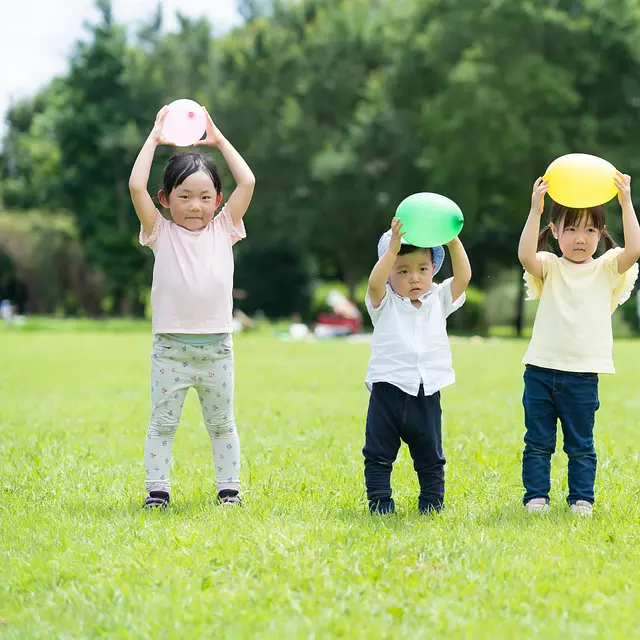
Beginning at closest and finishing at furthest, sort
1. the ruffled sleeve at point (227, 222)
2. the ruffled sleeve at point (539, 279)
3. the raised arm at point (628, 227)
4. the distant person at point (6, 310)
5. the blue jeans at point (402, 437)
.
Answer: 1. the blue jeans at point (402, 437)
2. the raised arm at point (628, 227)
3. the ruffled sleeve at point (539, 279)
4. the ruffled sleeve at point (227, 222)
5. the distant person at point (6, 310)

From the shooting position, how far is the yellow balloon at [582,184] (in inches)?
Result: 200

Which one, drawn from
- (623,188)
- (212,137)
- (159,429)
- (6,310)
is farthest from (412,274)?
(6,310)

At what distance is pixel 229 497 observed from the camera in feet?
17.3

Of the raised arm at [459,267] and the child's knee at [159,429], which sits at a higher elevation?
the raised arm at [459,267]

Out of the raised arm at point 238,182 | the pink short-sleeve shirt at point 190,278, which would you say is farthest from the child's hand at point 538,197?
the pink short-sleeve shirt at point 190,278

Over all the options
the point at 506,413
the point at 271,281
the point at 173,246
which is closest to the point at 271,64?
the point at 271,281

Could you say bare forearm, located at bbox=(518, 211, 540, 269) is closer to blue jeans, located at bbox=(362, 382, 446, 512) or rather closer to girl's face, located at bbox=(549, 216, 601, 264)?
girl's face, located at bbox=(549, 216, 601, 264)

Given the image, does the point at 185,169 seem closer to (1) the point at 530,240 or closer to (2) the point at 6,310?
(1) the point at 530,240

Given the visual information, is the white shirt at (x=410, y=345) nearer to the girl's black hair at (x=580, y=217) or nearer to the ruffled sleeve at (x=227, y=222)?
the girl's black hair at (x=580, y=217)

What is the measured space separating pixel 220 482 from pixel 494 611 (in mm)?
2277

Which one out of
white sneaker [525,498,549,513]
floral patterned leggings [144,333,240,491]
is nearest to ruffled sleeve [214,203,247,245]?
floral patterned leggings [144,333,240,491]

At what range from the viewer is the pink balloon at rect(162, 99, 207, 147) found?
5336 mm

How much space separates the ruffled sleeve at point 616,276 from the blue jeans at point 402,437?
45.8 inches

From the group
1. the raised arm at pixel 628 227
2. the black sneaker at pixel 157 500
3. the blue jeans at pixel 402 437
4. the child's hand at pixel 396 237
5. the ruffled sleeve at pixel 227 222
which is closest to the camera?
the child's hand at pixel 396 237
